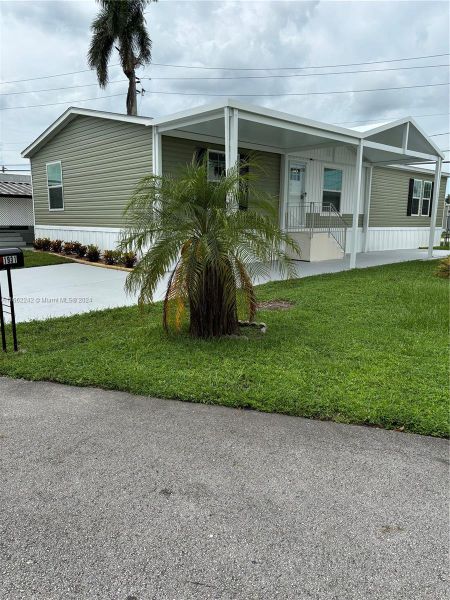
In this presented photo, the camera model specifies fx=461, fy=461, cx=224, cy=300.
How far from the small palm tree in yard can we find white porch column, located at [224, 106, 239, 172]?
355 centimetres

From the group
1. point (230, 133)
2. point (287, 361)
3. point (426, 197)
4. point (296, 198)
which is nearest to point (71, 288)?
point (230, 133)

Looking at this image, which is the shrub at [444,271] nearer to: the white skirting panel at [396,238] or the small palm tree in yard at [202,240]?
the white skirting panel at [396,238]

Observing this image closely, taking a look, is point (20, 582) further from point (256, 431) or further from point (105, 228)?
point (105, 228)

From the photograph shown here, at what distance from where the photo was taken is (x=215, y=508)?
2.30 meters

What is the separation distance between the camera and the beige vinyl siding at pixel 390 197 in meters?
16.7

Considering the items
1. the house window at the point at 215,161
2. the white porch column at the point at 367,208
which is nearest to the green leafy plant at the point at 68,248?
the house window at the point at 215,161

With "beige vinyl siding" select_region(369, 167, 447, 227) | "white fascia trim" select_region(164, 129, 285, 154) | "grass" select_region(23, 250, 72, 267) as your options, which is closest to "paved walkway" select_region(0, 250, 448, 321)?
"grass" select_region(23, 250, 72, 267)

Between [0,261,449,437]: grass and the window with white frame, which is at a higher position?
A: the window with white frame

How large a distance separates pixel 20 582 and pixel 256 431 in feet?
5.45

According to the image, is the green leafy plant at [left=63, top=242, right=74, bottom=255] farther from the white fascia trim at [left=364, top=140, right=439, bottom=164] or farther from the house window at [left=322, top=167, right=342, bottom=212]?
the white fascia trim at [left=364, top=140, right=439, bottom=164]

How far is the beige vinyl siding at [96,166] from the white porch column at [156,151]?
0.19m

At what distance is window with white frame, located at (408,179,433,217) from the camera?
60.9 ft

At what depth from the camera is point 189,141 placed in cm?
1110

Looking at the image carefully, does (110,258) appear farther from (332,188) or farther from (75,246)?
(332,188)
